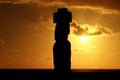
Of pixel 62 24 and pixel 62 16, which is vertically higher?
pixel 62 16

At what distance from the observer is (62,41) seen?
75.3 ft

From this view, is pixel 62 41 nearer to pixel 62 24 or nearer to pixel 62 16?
pixel 62 24

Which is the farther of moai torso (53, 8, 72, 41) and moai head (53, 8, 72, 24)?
moai torso (53, 8, 72, 41)

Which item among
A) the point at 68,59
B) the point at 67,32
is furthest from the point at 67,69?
the point at 67,32

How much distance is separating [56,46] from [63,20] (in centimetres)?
141

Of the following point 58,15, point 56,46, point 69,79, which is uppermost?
point 58,15

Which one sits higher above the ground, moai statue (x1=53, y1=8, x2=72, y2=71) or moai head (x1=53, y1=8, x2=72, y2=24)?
moai head (x1=53, y1=8, x2=72, y2=24)

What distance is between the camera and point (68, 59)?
2298 centimetres

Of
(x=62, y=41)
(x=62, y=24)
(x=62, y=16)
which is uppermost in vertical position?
(x=62, y=16)

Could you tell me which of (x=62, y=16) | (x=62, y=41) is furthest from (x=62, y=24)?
(x=62, y=41)

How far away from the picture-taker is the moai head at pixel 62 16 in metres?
22.7

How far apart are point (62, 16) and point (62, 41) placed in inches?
51.1

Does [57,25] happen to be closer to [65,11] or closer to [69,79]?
[65,11]

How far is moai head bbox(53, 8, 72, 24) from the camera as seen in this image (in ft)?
74.5
